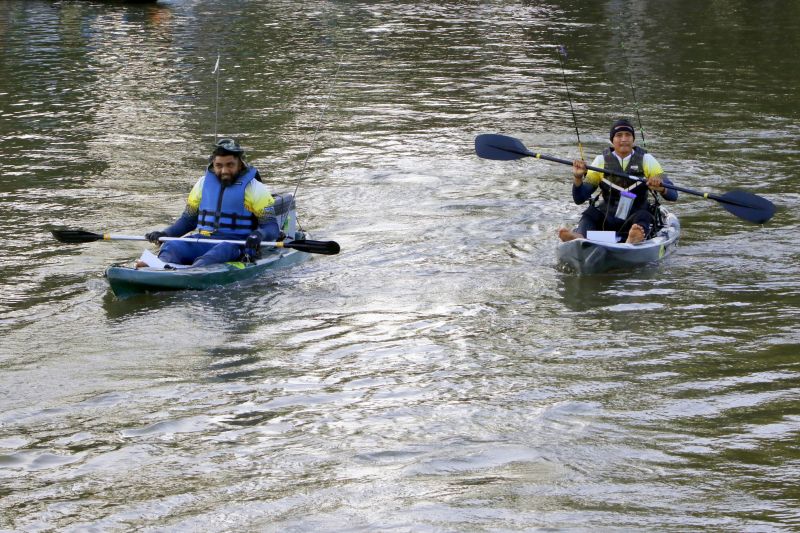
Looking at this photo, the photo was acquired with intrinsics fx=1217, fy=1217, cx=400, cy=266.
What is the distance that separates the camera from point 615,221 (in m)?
12.4

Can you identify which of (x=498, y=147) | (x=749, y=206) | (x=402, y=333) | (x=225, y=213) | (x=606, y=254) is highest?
(x=498, y=147)

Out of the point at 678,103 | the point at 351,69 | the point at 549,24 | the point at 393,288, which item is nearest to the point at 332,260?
the point at 393,288

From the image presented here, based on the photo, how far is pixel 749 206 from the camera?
41.3 ft

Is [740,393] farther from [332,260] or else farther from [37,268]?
[37,268]

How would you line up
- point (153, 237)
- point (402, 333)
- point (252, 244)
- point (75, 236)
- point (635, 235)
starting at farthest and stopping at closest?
point (635, 235) < point (75, 236) < point (153, 237) < point (252, 244) < point (402, 333)

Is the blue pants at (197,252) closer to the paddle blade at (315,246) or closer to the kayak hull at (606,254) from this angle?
the paddle blade at (315,246)

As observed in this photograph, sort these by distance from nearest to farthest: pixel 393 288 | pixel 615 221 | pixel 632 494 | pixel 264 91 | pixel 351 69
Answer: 1. pixel 632 494
2. pixel 393 288
3. pixel 615 221
4. pixel 264 91
5. pixel 351 69

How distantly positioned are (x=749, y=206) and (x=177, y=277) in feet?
19.3

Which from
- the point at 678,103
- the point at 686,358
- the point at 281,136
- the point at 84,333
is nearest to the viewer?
the point at 686,358

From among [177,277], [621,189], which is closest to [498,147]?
[621,189]

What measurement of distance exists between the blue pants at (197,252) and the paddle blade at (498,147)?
3.37 metres

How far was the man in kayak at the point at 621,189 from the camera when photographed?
12188 mm

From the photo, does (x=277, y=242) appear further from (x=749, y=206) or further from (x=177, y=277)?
(x=749, y=206)

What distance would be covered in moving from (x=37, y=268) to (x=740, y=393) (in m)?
7.07
